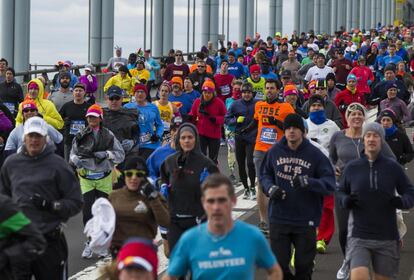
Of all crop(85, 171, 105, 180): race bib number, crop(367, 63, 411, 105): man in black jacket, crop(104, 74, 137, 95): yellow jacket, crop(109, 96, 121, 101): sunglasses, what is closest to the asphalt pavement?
crop(85, 171, 105, 180): race bib number

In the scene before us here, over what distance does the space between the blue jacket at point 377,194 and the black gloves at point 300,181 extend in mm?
401

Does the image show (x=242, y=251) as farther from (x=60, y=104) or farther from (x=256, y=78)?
(x=256, y=78)

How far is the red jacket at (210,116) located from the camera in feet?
62.1

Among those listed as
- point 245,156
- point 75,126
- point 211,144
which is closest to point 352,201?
point 245,156

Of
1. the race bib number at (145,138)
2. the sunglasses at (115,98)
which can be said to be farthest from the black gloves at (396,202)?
the race bib number at (145,138)

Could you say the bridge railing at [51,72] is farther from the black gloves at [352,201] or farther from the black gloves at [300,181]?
the black gloves at [352,201]

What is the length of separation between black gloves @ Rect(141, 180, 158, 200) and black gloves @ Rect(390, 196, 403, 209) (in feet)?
5.92

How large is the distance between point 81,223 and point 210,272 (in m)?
9.25

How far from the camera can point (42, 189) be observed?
1023 centimetres

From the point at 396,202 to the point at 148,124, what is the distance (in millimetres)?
6875

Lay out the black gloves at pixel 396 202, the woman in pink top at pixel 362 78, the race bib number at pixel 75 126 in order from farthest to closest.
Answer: the woman in pink top at pixel 362 78 < the race bib number at pixel 75 126 < the black gloves at pixel 396 202

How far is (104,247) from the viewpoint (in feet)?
33.6

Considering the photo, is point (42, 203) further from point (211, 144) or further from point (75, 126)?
point (211, 144)

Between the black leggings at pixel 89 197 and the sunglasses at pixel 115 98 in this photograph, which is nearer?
the black leggings at pixel 89 197
